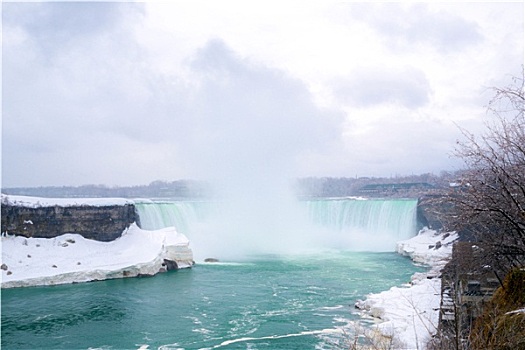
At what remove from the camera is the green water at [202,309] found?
1177 cm

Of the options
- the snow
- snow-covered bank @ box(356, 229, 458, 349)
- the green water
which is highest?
the snow

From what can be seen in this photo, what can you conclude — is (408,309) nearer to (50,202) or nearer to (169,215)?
(50,202)

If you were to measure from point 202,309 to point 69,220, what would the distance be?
13769 mm

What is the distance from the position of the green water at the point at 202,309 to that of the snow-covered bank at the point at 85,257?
79 centimetres

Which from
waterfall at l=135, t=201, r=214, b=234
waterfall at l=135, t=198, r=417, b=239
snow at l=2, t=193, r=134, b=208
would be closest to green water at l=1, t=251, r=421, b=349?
snow at l=2, t=193, r=134, b=208

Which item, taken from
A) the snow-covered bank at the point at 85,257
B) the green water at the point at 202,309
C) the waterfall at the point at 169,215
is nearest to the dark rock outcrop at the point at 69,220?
the snow-covered bank at the point at 85,257

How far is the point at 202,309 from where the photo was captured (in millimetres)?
14812

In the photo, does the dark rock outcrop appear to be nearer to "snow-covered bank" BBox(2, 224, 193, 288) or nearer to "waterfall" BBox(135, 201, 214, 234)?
"snow-covered bank" BBox(2, 224, 193, 288)

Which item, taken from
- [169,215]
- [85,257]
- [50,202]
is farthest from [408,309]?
[169,215]

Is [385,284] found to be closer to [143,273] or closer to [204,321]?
[204,321]

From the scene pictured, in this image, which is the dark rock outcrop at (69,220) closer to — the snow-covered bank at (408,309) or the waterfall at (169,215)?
the waterfall at (169,215)

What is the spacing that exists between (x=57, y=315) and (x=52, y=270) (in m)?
6.97

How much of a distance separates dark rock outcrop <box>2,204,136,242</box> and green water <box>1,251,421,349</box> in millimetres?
5749

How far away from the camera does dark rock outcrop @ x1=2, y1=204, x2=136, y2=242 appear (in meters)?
24.1
